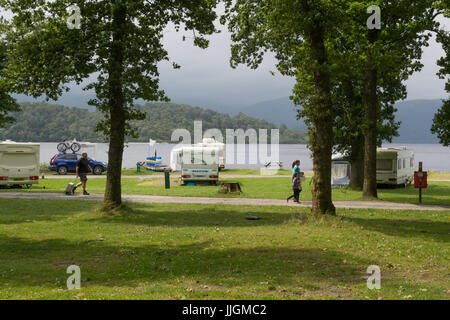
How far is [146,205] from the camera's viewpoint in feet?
67.8

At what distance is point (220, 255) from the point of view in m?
10.1

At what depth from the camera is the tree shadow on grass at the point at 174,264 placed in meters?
7.97

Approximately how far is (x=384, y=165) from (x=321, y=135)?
20.4 m

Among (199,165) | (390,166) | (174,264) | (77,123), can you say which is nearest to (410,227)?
(174,264)

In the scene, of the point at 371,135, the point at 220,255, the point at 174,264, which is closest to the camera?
the point at 174,264

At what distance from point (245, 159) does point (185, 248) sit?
288 ft

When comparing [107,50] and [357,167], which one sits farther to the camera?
[357,167]

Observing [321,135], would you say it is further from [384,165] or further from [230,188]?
[384,165]

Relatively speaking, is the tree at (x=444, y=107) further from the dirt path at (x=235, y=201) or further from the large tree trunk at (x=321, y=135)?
the large tree trunk at (x=321, y=135)

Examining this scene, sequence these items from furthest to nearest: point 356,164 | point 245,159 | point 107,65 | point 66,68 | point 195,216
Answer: point 245,159 < point 356,164 < point 195,216 < point 107,65 < point 66,68

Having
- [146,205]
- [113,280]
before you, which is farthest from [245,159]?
[113,280]

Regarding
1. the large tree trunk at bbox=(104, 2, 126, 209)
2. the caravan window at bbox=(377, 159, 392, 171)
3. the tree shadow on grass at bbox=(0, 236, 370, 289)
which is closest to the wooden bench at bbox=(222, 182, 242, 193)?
the large tree trunk at bbox=(104, 2, 126, 209)

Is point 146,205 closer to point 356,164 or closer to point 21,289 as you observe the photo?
point 21,289

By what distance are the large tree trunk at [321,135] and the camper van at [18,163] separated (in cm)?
2030
